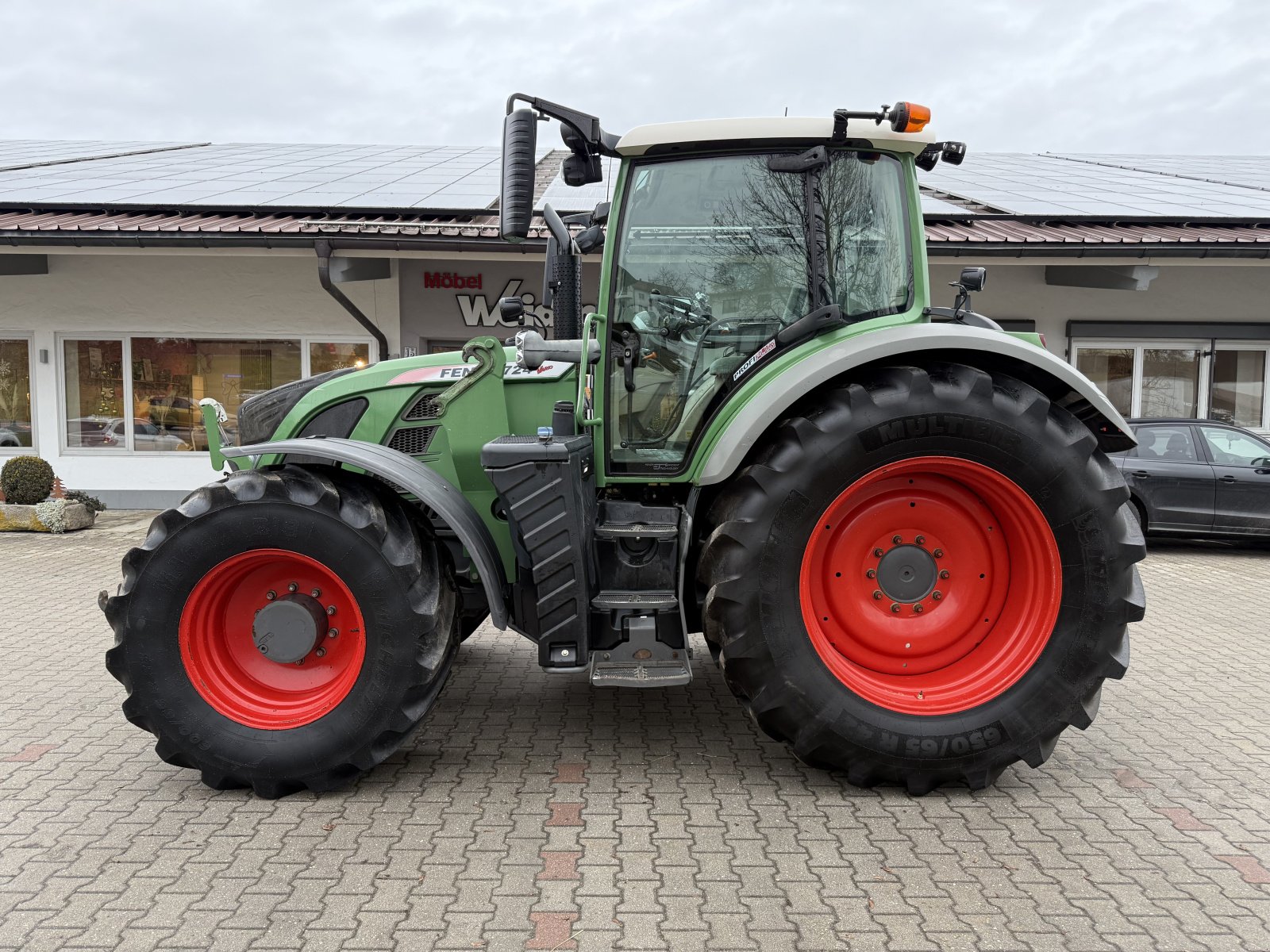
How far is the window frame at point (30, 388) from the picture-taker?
1098cm

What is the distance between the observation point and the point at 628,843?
294 cm

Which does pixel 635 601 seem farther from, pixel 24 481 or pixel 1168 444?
pixel 24 481

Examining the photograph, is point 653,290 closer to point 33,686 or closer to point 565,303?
point 565,303

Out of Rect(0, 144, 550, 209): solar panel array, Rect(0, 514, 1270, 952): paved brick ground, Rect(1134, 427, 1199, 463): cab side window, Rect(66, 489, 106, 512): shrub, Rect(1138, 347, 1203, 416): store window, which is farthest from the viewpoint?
Rect(1138, 347, 1203, 416): store window

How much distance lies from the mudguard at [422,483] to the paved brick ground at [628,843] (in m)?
0.77

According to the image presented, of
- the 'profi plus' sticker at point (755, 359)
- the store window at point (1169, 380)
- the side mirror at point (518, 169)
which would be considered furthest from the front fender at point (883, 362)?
the store window at point (1169, 380)

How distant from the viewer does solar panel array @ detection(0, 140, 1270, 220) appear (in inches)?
418

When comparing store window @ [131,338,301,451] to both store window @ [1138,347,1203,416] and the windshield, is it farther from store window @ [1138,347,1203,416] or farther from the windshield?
store window @ [1138,347,1203,416]

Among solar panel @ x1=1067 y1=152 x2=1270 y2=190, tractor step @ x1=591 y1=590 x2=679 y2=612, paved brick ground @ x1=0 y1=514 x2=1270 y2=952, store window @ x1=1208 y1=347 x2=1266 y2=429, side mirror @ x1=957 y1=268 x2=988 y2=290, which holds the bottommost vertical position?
paved brick ground @ x1=0 y1=514 x2=1270 y2=952

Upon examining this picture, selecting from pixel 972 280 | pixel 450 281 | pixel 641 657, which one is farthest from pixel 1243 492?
pixel 450 281

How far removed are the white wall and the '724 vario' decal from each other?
7.47 m

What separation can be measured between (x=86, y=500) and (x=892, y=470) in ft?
32.5

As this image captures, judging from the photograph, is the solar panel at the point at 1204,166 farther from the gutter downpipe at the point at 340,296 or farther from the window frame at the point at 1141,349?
the gutter downpipe at the point at 340,296

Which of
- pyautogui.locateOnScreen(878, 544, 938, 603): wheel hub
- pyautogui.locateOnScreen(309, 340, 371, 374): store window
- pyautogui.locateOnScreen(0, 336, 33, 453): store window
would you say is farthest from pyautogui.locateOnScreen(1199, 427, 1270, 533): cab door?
pyautogui.locateOnScreen(0, 336, 33, 453): store window
